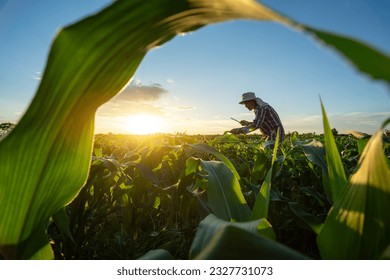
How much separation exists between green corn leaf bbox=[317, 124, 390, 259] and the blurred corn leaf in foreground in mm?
261

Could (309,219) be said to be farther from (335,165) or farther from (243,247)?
(243,247)

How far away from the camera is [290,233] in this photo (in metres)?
1.59

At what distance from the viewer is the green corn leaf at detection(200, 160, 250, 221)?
830 millimetres

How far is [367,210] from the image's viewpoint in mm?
442

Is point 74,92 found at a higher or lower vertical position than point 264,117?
lower

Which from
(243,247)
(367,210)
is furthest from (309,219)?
(243,247)

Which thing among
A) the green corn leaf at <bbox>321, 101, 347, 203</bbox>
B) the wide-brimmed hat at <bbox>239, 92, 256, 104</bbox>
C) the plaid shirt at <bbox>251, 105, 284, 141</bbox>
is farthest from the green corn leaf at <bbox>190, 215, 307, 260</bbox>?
the wide-brimmed hat at <bbox>239, 92, 256, 104</bbox>

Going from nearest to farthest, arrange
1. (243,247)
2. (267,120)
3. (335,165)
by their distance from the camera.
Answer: (243,247), (335,165), (267,120)

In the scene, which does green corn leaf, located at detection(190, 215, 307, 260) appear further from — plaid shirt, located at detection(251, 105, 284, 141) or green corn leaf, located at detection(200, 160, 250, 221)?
plaid shirt, located at detection(251, 105, 284, 141)

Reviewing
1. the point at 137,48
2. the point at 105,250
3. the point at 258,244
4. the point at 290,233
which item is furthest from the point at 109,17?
the point at 290,233

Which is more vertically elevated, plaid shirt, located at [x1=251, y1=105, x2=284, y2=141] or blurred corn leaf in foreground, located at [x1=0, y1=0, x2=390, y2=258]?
plaid shirt, located at [x1=251, y1=105, x2=284, y2=141]

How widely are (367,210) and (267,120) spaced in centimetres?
614

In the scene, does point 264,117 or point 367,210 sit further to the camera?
point 264,117
